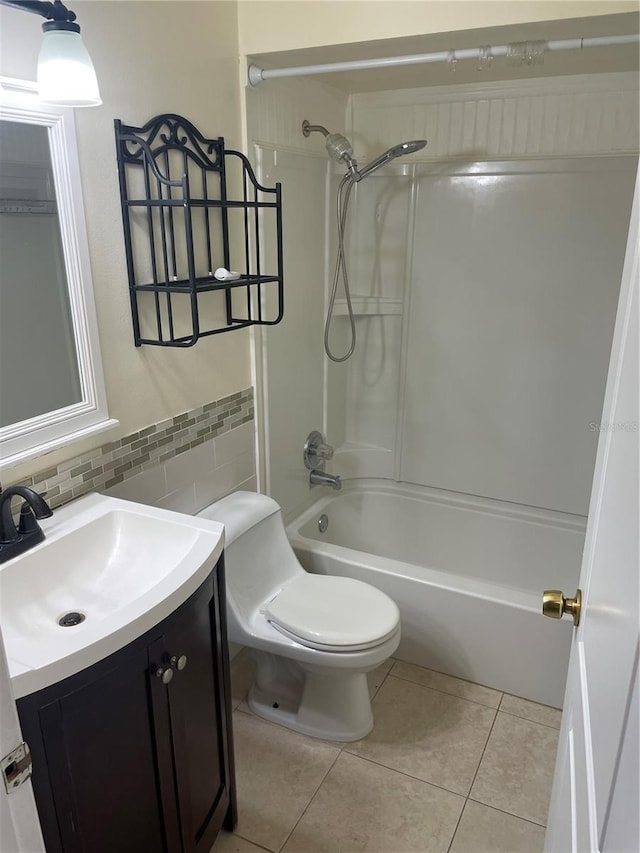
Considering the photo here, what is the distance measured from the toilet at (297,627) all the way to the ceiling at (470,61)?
1.42m

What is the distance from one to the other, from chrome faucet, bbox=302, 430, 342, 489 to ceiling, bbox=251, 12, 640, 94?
1.37 m

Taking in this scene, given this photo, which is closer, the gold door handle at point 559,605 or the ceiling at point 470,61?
the gold door handle at point 559,605

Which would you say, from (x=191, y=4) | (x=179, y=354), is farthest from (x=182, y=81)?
(x=179, y=354)

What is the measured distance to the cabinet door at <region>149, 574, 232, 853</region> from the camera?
1.22 metres

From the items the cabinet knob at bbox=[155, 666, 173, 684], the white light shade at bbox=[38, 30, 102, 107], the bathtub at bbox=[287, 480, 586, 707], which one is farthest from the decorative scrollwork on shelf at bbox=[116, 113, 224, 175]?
the bathtub at bbox=[287, 480, 586, 707]

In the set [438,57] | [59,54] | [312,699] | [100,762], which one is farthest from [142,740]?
[438,57]

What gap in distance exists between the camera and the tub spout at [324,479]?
2641mm

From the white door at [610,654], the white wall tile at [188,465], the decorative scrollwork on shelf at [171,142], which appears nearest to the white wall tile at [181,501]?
the white wall tile at [188,465]

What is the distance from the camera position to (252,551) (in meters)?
2.01

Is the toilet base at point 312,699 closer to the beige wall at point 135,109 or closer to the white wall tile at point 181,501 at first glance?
the white wall tile at point 181,501

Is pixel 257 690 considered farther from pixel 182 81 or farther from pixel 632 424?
pixel 182 81

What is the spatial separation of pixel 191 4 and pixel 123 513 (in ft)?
4.46

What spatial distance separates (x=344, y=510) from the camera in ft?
9.31

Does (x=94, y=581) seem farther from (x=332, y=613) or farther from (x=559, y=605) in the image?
(x=559, y=605)
